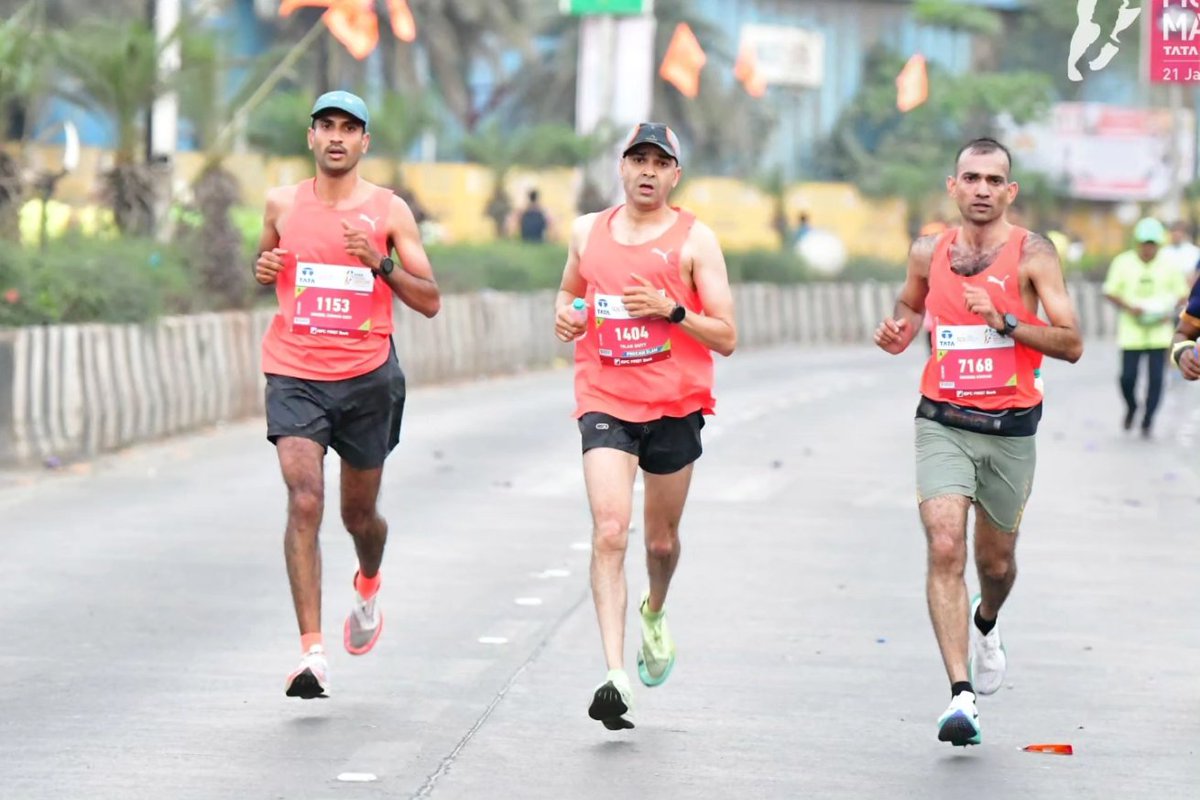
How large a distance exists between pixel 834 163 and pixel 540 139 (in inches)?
982

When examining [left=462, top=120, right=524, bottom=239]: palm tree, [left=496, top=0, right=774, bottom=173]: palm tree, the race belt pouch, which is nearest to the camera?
the race belt pouch

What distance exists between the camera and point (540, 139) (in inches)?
1777

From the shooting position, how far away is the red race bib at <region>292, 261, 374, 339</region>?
29.5 feet

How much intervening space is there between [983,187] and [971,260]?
235 mm

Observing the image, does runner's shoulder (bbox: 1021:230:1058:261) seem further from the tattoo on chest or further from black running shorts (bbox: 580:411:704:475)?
black running shorts (bbox: 580:411:704:475)

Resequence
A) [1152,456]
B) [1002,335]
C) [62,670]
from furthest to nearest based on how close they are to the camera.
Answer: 1. [1152,456]
2. [62,670]
3. [1002,335]

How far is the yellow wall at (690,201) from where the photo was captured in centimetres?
4447

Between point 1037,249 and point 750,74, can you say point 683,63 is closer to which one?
point 750,74

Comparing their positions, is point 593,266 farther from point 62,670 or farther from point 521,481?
point 521,481

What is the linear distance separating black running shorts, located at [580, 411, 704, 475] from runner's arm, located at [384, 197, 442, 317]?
2.51 feet

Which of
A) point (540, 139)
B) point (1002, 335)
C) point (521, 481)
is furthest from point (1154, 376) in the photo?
point (540, 139)

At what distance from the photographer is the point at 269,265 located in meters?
8.95

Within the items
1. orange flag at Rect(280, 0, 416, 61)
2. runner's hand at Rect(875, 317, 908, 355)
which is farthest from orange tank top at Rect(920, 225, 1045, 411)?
orange flag at Rect(280, 0, 416, 61)

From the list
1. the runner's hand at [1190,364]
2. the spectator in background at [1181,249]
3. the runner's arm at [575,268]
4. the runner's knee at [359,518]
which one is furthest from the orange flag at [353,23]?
the runner's hand at [1190,364]
